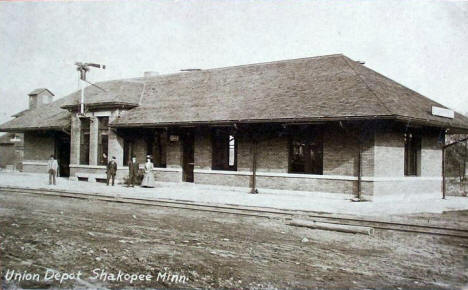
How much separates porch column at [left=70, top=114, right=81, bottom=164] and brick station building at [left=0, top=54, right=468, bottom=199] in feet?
0.19

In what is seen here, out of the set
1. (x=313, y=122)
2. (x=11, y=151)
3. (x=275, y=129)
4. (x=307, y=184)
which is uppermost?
(x=313, y=122)

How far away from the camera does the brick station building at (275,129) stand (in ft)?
51.5

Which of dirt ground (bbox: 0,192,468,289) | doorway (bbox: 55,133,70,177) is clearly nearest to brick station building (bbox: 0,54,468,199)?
doorway (bbox: 55,133,70,177)

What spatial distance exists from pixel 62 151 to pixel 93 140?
5.76m

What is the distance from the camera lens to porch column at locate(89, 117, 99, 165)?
74.4ft

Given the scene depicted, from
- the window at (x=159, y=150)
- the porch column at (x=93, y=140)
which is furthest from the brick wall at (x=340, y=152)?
the porch column at (x=93, y=140)

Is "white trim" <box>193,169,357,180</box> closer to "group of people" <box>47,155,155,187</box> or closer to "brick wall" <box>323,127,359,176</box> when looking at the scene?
"brick wall" <box>323,127,359,176</box>

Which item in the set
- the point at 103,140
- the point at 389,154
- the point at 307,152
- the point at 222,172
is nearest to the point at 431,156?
the point at 389,154

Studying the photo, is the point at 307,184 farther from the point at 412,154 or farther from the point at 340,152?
the point at 412,154

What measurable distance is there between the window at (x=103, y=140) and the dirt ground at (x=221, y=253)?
11.6 m

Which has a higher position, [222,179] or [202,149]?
[202,149]

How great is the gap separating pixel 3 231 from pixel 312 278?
6.82 meters

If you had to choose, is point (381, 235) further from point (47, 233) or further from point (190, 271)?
point (47, 233)

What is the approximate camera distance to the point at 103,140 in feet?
74.8
